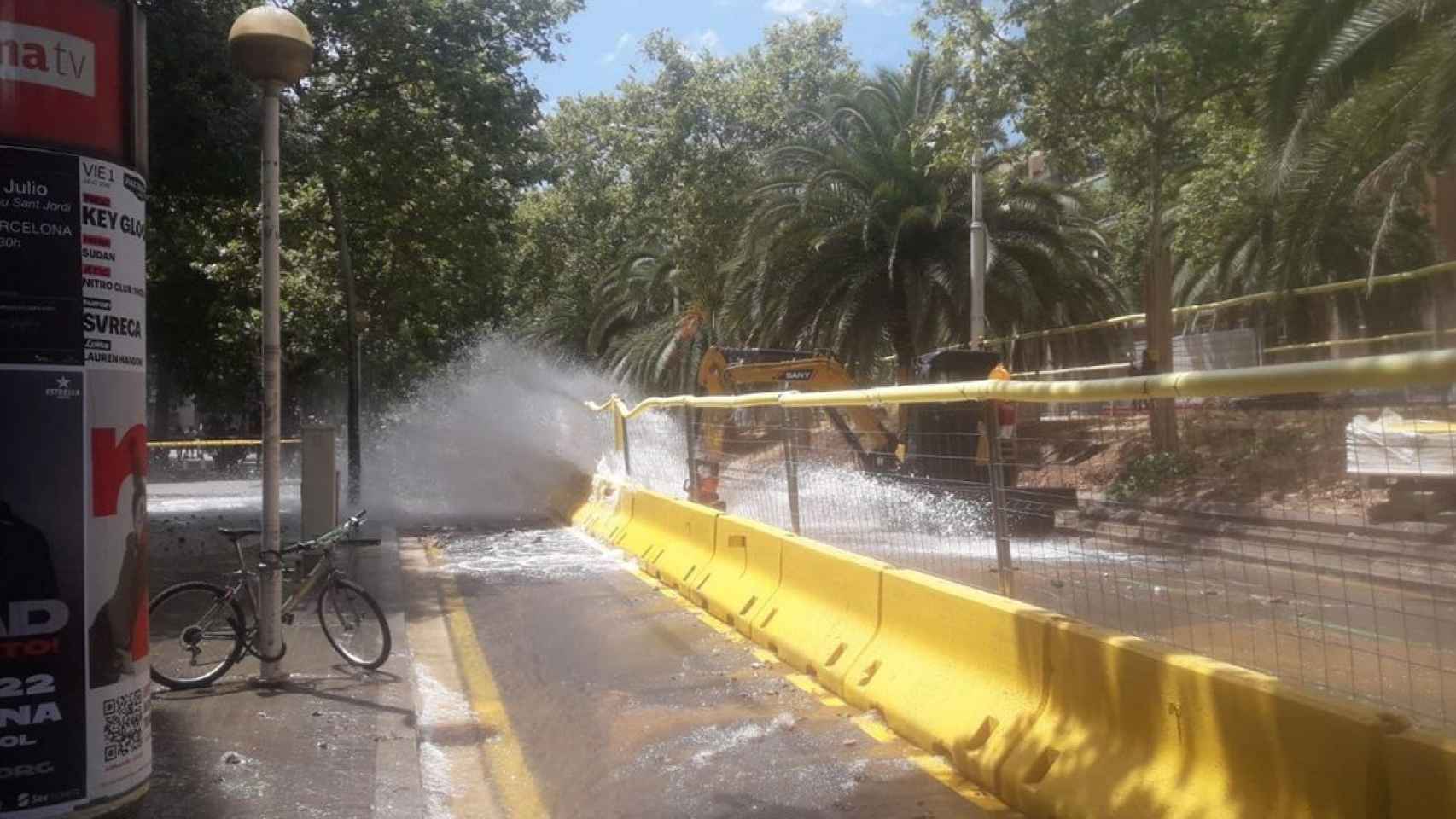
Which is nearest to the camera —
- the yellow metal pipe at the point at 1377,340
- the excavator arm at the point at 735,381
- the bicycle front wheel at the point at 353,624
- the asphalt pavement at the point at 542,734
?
the asphalt pavement at the point at 542,734

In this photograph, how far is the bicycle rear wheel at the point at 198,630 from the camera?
779cm

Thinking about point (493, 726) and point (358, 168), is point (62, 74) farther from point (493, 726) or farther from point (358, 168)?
point (358, 168)

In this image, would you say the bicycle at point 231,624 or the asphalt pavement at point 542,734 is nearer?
the asphalt pavement at point 542,734

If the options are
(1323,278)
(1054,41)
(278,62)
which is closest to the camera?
(278,62)

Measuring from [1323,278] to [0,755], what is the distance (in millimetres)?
24881

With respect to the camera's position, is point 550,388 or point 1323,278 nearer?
point 1323,278

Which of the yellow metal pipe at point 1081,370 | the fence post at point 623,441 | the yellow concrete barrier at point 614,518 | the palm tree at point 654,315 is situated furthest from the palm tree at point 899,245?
the yellow concrete barrier at point 614,518

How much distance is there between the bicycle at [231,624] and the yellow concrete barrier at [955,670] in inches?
128

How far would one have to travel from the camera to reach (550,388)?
27312mm

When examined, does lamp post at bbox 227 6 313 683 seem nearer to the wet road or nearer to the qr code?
the wet road

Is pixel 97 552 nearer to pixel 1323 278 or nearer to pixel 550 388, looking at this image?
pixel 550 388

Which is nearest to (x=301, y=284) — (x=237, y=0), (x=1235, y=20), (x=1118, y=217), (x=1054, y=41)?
(x=237, y=0)

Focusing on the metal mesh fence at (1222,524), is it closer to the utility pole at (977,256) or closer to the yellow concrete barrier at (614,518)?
the yellow concrete barrier at (614,518)

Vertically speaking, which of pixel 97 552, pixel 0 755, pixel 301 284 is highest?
pixel 301 284
